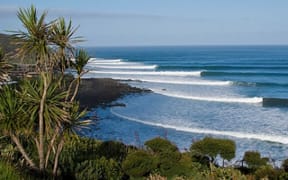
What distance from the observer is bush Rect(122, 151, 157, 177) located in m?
10.7

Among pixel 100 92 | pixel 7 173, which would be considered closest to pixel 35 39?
pixel 7 173

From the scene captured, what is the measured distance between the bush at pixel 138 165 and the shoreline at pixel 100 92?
61.7 feet

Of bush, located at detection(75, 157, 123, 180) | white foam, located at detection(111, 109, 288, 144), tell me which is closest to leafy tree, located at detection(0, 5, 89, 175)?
bush, located at detection(75, 157, 123, 180)

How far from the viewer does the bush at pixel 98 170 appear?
10.2 metres

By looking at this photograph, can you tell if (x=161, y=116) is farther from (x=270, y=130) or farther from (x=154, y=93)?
(x=154, y=93)

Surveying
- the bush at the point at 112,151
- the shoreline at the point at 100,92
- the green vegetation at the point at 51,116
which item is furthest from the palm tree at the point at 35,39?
the shoreline at the point at 100,92

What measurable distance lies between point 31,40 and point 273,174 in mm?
7236

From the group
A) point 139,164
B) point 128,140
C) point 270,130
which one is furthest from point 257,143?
point 139,164

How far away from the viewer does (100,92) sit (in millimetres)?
37438

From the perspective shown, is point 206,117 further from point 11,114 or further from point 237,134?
point 11,114

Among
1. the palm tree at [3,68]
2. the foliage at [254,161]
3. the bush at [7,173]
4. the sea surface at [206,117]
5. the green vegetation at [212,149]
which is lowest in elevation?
the sea surface at [206,117]

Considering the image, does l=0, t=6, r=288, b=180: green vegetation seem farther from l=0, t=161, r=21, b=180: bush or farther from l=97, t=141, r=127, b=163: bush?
l=97, t=141, r=127, b=163: bush

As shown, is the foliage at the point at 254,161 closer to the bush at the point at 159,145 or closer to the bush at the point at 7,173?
the bush at the point at 159,145

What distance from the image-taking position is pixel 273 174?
11.4 m
